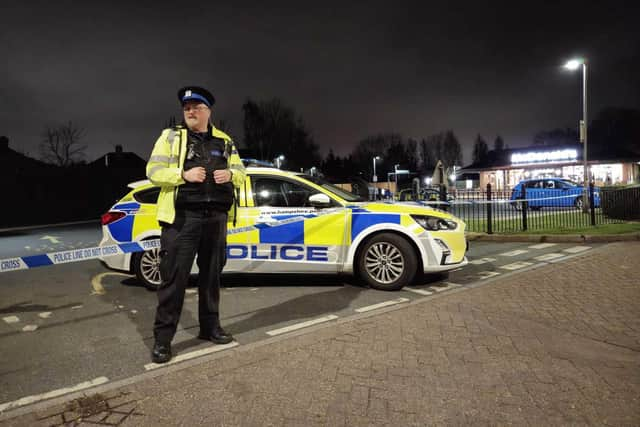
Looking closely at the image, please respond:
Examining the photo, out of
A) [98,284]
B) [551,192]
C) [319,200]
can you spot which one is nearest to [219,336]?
[319,200]

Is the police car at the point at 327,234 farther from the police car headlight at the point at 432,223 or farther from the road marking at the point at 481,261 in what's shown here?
the road marking at the point at 481,261

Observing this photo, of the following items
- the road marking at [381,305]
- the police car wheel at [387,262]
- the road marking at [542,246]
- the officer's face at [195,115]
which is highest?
the officer's face at [195,115]

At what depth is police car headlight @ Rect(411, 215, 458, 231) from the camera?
5.59 m

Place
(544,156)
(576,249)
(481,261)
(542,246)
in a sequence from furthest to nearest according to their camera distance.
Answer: (544,156) → (542,246) → (576,249) → (481,261)

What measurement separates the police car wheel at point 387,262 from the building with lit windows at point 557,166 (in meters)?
35.0

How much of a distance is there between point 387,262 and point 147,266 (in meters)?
3.06

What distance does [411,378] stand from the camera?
307cm

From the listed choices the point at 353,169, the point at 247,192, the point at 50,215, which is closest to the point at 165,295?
the point at 247,192

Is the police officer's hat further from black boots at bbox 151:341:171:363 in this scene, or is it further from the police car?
the police car

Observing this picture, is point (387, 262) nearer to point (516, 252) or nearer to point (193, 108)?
point (193, 108)

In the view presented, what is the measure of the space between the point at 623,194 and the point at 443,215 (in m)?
10.2

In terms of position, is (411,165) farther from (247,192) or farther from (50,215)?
(247,192)

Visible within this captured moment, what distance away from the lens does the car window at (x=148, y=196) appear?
5.89 meters

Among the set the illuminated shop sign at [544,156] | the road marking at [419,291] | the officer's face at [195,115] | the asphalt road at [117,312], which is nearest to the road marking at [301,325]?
the asphalt road at [117,312]
